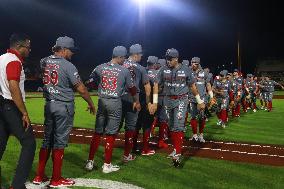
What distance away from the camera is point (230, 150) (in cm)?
968

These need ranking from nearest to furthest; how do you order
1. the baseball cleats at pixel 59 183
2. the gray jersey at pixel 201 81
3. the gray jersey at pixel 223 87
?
the baseball cleats at pixel 59 183, the gray jersey at pixel 201 81, the gray jersey at pixel 223 87

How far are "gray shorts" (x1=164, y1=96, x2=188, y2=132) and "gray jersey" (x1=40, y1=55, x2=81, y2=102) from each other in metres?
2.45

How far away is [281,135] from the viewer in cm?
1252

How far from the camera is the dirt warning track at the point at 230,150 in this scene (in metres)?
8.70

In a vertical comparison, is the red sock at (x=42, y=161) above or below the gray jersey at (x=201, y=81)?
below

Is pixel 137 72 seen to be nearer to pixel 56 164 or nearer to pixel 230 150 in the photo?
pixel 56 164

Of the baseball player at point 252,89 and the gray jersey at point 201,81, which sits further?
the baseball player at point 252,89

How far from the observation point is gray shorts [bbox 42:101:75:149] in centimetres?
620

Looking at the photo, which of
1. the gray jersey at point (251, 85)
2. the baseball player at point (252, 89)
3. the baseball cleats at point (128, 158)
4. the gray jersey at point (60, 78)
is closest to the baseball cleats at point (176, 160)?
the baseball cleats at point (128, 158)

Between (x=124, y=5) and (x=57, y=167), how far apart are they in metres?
49.5

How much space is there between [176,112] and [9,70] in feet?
12.6

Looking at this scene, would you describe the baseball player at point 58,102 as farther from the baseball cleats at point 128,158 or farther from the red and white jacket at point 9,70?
the baseball cleats at point 128,158

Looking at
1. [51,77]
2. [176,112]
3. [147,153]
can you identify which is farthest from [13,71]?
[147,153]

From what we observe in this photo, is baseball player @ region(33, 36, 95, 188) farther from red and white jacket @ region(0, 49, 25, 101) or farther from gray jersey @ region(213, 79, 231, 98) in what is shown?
gray jersey @ region(213, 79, 231, 98)
